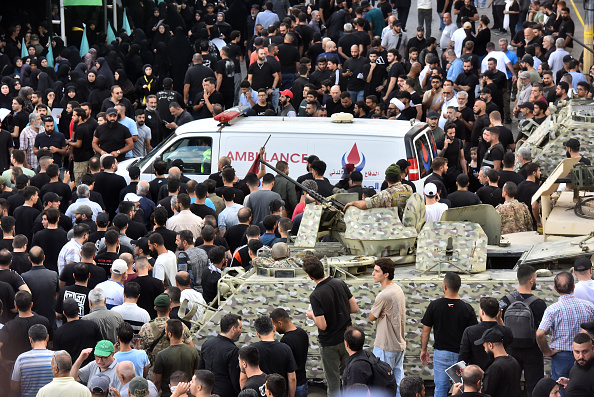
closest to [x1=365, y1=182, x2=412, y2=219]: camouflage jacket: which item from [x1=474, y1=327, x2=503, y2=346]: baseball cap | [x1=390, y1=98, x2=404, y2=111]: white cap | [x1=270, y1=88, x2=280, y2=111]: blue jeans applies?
[x1=474, y1=327, x2=503, y2=346]: baseball cap

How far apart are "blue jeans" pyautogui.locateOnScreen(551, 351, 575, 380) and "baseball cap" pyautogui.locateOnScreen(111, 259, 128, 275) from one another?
15.0 feet

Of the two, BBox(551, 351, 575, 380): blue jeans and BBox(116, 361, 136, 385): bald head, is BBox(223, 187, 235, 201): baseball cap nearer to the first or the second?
BBox(116, 361, 136, 385): bald head

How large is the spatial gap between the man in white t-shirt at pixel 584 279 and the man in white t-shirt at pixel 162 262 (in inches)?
178

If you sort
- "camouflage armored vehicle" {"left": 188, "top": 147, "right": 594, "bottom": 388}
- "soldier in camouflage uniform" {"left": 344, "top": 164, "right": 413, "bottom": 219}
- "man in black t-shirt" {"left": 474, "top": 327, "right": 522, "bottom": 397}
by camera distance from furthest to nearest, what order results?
"soldier in camouflage uniform" {"left": 344, "top": 164, "right": 413, "bottom": 219} → "camouflage armored vehicle" {"left": 188, "top": 147, "right": 594, "bottom": 388} → "man in black t-shirt" {"left": 474, "top": 327, "right": 522, "bottom": 397}

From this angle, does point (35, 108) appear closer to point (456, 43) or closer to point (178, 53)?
point (178, 53)

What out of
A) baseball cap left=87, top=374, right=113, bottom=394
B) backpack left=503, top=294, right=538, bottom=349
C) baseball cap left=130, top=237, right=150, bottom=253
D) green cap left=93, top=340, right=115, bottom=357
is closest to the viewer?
baseball cap left=87, top=374, right=113, bottom=394

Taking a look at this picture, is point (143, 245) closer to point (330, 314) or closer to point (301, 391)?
point (330, 314)

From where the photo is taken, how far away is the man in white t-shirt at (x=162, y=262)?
12672 mm

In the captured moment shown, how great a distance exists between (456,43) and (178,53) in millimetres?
6275

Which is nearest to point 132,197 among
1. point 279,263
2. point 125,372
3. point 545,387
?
point 279,263

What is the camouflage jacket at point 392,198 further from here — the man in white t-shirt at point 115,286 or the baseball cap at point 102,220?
the baseball cap at point 102,220

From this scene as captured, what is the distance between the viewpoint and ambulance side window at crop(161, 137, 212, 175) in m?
17.1

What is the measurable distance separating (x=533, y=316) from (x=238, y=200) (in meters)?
5.81

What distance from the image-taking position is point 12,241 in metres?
13.5
